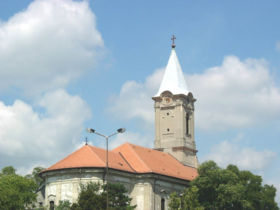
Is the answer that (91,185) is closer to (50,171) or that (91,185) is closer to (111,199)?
(111,199)

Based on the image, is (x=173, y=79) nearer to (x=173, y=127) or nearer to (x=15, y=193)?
(x=173, y=127)

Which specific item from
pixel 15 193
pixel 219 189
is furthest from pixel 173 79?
pixel 15 193

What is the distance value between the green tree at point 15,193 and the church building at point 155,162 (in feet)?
8.86

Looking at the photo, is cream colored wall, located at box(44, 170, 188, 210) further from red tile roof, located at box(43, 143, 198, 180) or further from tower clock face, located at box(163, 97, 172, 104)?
tower clock face, located at box(163, 97, 172, 104)

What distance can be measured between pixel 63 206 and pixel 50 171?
1007 cm

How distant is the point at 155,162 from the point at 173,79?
17753mm

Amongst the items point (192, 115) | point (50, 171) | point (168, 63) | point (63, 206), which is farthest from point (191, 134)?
point (63, 206)

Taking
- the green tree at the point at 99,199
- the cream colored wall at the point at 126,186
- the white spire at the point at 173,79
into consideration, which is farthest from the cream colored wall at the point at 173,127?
the green tree at the point at 99,199

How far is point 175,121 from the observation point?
278ft

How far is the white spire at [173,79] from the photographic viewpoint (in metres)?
86.3

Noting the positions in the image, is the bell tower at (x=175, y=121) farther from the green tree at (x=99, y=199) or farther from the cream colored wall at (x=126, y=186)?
the green tree at (x=99, y=199)

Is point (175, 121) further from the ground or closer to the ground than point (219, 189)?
further from the ground

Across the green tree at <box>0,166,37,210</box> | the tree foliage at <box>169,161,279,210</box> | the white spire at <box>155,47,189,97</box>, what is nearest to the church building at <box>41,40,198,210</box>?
the white spire at <box>155,47,189,97</box>

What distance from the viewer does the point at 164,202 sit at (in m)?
71.1
